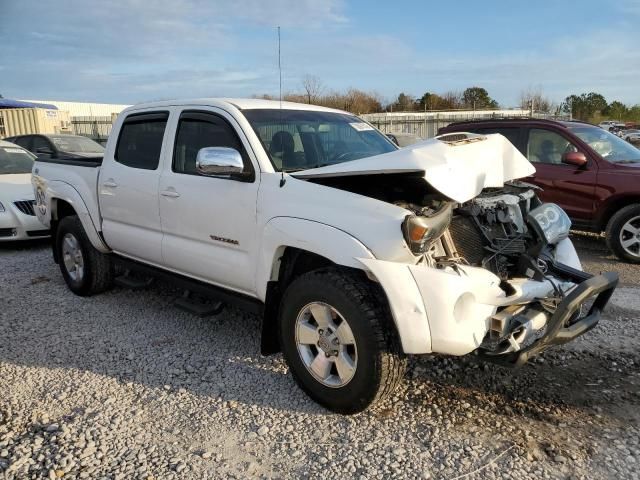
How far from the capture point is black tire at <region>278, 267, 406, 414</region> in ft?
9.77

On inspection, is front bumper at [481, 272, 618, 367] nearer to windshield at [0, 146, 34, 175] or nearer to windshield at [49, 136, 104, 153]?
windshield at [0, 146, 34, 175]

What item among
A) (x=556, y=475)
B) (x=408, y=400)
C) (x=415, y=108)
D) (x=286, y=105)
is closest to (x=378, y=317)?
(x=408, y=400)

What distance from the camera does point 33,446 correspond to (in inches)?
118

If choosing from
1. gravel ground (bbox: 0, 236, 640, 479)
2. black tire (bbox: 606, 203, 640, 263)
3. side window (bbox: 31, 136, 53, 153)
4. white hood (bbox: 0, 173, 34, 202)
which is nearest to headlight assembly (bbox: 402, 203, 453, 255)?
gravel ground (bbox: 0, 236, 640, 479)

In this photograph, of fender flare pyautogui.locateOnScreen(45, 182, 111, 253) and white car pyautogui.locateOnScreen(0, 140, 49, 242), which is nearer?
fender flare pyautogui.locateOnScreen(45, 182, 111, 253)

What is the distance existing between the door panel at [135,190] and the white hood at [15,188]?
144 inches

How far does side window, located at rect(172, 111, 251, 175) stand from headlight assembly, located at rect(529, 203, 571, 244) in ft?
7.21

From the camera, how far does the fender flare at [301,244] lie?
297 cm

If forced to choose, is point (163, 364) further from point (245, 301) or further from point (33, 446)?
point (33, 446)

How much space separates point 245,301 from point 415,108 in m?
52.5

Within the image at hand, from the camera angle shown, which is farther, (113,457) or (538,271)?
(538,271)

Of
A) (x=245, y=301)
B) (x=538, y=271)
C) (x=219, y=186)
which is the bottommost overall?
(x=245, y=301)

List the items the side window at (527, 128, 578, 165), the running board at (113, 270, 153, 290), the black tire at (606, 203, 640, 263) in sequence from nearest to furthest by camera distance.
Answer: the running board at (113, 270, 153, 290) < the black tire at (606, 203, 640, 263) < the side window at (527, 128, 578, 165)

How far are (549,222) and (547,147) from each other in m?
4.41
